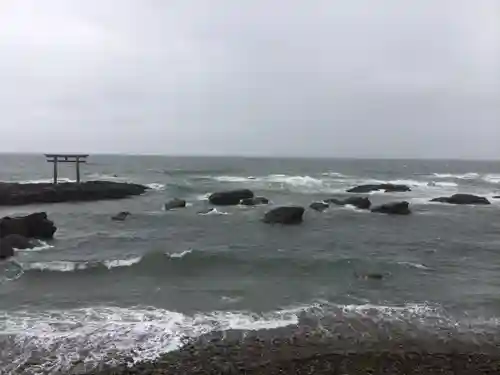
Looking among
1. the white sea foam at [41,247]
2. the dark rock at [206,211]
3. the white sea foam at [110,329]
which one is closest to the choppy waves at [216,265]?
the white sea foam at [41,247]

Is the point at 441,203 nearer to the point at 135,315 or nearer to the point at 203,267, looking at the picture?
the point at 203,267

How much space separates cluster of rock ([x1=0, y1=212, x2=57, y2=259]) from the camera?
21.2 meters

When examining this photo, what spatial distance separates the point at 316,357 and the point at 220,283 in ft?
22.3

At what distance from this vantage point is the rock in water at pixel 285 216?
97.5 feet

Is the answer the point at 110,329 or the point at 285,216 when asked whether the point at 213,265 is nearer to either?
the point at 110,329

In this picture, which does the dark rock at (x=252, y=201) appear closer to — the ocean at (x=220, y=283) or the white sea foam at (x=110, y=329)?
the ocean at (x=220, y=283)

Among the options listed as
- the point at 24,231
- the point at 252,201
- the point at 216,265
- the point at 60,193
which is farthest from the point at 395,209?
the point at 60,193

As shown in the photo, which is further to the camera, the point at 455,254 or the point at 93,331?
the point at 455,254

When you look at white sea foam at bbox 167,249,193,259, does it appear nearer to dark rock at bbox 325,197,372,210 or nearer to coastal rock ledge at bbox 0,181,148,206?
dark rock at bbox 325,197,372,210

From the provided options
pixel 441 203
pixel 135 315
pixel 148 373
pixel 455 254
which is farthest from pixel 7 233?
pixel 441 203

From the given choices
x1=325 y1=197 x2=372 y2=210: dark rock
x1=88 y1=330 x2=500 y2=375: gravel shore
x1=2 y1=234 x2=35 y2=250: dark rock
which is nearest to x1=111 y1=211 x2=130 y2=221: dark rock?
x1=2 y1=234 x2=35 y2=250: dark rock

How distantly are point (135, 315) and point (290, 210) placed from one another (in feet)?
63.1

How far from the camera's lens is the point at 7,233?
22.6 meters

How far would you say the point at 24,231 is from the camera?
923 inches
